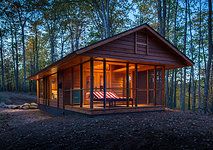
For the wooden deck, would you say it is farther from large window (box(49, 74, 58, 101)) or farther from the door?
large window (box(49, 74, 58, 101))

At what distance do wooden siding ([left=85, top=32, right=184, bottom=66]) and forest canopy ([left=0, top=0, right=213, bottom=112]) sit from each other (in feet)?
13.8

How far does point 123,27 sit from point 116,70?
13.0m

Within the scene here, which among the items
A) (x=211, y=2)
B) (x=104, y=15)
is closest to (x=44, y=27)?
(x=104, y=15)

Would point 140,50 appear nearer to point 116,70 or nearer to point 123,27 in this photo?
point 116,70

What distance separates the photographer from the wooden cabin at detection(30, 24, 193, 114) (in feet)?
29.4

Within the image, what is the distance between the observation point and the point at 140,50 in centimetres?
1002

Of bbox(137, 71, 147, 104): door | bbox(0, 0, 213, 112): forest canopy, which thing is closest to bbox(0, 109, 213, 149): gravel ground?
bbox(137, 71, 147, 104): door

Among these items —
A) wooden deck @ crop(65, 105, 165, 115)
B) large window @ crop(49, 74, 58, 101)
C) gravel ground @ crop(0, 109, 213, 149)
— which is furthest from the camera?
large window @ crop(49, 74, 58, 101)

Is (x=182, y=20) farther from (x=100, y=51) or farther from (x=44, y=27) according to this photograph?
(x=44, y=27)

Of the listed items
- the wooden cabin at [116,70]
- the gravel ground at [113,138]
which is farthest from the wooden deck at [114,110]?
the gravel ground at [113,138]

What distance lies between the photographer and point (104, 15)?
53.9 ft

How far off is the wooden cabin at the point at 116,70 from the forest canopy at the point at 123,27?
4016 mm

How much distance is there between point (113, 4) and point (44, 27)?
11702 mm

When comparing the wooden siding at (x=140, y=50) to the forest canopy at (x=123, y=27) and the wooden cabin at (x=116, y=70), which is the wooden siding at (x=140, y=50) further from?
the forest canopy at (x=123, y=27)
